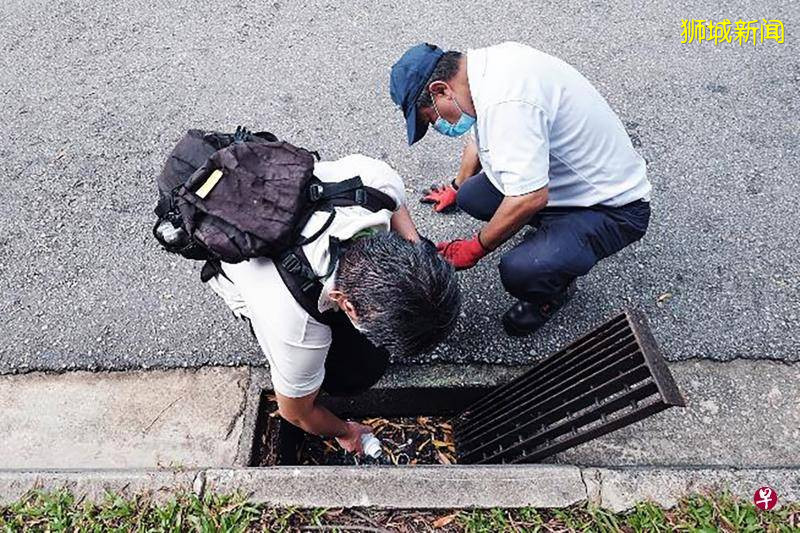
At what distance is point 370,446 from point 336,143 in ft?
5.80

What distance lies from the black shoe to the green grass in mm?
833

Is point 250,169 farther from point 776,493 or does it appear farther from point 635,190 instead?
point 776,493

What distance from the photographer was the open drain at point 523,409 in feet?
6.48

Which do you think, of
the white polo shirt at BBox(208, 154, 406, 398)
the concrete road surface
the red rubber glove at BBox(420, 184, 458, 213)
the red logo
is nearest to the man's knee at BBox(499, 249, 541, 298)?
the concrete road surface

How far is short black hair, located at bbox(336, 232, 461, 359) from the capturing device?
5.32ft

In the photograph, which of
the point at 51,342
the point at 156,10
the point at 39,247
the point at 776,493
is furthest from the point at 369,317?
the point at 156,10

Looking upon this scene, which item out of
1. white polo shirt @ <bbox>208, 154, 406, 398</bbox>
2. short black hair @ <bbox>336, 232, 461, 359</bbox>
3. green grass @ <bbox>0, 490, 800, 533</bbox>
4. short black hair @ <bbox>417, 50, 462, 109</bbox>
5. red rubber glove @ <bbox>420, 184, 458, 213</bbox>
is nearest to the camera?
short black hair @ <bbox>336, 232, 461, 359</bbox>

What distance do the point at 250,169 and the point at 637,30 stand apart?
11.7ft

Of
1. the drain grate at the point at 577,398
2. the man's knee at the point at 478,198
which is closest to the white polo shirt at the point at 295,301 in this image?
the drain grate at the point at 577,398

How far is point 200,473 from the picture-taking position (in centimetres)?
223

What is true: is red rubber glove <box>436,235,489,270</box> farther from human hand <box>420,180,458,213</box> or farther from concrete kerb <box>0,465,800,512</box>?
concrete kerb <box>0,465,800,512</box>

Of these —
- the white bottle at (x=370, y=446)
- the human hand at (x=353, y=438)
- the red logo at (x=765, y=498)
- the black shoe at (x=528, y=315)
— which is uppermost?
the black shoe at (x=528, y=315)

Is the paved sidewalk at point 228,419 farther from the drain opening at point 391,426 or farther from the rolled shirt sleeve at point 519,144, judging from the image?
the rolled shirt sleeve at point 519,144

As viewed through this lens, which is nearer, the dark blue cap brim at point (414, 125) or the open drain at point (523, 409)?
the open drain at point (523, 409)
